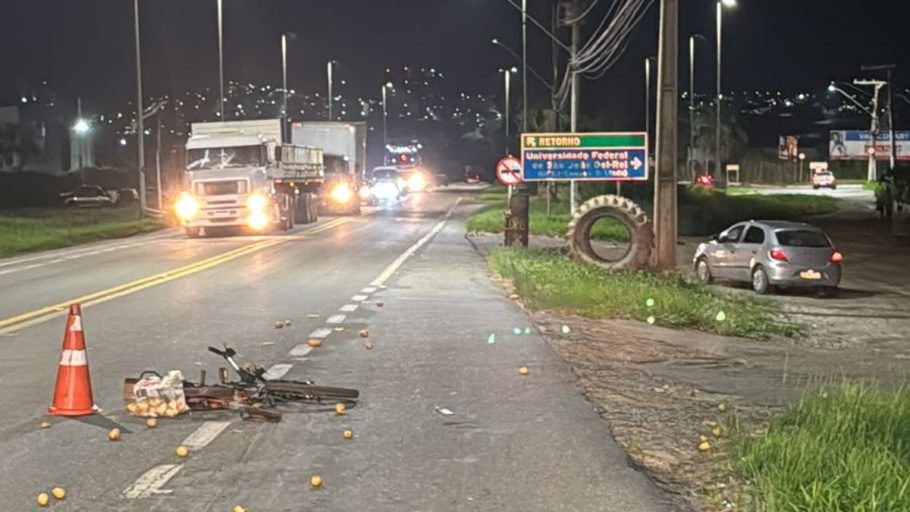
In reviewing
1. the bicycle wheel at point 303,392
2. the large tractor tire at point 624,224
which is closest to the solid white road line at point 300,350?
the bicycle wheel at point 303,392

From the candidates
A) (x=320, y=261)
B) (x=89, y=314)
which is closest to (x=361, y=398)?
(x=89, y=314)

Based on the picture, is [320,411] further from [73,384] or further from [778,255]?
[778,255]

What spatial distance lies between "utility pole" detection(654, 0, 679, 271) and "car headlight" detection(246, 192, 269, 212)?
57.6 feet

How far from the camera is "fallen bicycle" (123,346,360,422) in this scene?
8570mm

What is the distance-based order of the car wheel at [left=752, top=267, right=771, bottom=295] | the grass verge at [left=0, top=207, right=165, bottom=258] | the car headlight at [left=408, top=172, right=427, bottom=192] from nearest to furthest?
1. the car wheel at [left=752, top=267, right=771, bottom=295]
2. the grass verge at [left=0, top=207, right=165, bottom=258]
3. the car headlight at [left=408, top=172, right=427, bottom=192]

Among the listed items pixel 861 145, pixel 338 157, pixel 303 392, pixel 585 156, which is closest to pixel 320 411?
pixel 303 392

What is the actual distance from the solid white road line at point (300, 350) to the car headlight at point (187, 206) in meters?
22.4

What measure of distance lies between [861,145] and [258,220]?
79.5 m

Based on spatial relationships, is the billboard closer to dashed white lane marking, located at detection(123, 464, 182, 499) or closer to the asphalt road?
the asphalt road

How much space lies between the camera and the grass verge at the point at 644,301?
47.6 feet

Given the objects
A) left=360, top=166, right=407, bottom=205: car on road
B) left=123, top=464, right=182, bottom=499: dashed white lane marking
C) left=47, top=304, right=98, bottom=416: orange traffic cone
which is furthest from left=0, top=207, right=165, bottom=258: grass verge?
left=123, top=464, right=182, bottom=499: dashed white lane marking

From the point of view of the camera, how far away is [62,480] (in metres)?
6.79

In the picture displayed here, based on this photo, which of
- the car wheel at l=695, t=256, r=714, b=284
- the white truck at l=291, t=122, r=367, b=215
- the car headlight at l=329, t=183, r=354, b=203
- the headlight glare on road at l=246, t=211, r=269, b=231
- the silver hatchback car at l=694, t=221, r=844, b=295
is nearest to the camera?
the silver hatchback car at l=694, t=221, r=844, b=295

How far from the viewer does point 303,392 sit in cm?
906
